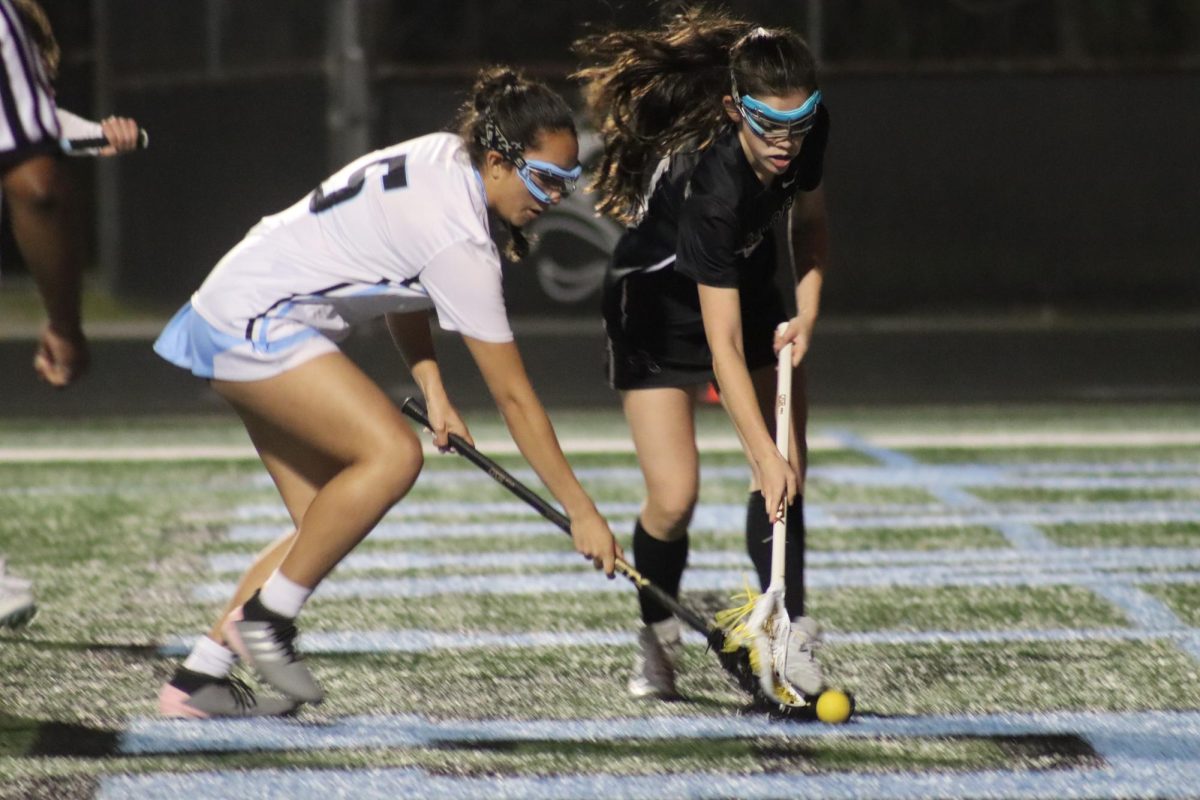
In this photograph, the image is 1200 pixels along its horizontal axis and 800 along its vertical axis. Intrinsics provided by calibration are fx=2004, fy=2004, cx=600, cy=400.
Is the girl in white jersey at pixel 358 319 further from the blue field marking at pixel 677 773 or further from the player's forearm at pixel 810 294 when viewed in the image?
the player's forearm at pixel 810 294

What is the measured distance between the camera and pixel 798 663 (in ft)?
14.7

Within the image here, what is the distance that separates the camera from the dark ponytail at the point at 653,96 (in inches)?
184

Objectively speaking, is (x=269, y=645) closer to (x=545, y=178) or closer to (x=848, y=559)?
(x=545, y=178)

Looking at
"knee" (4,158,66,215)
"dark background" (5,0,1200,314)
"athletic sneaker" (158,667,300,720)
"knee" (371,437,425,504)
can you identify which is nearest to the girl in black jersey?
"knee" (371,437,425,504)

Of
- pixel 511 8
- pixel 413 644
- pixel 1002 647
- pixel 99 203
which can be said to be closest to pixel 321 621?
pixel 413 644

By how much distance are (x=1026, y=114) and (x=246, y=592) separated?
964cm

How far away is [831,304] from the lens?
13.4 m

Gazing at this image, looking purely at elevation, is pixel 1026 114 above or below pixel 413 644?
below

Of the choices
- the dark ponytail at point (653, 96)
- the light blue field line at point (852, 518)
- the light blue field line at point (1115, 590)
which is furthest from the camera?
the light blue field line at point (852, 518)

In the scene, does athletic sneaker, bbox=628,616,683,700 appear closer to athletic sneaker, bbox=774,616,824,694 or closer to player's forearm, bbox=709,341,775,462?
athletic sneaker, bbox=774,616,824,694

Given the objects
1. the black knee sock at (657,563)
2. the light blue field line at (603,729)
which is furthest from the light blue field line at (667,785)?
the black knee sock at (657,563)

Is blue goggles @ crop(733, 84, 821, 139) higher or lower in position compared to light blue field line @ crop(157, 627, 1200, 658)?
higher

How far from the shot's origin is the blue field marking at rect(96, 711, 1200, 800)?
3.94 meters

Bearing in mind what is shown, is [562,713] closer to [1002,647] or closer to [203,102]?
[1002,647]
